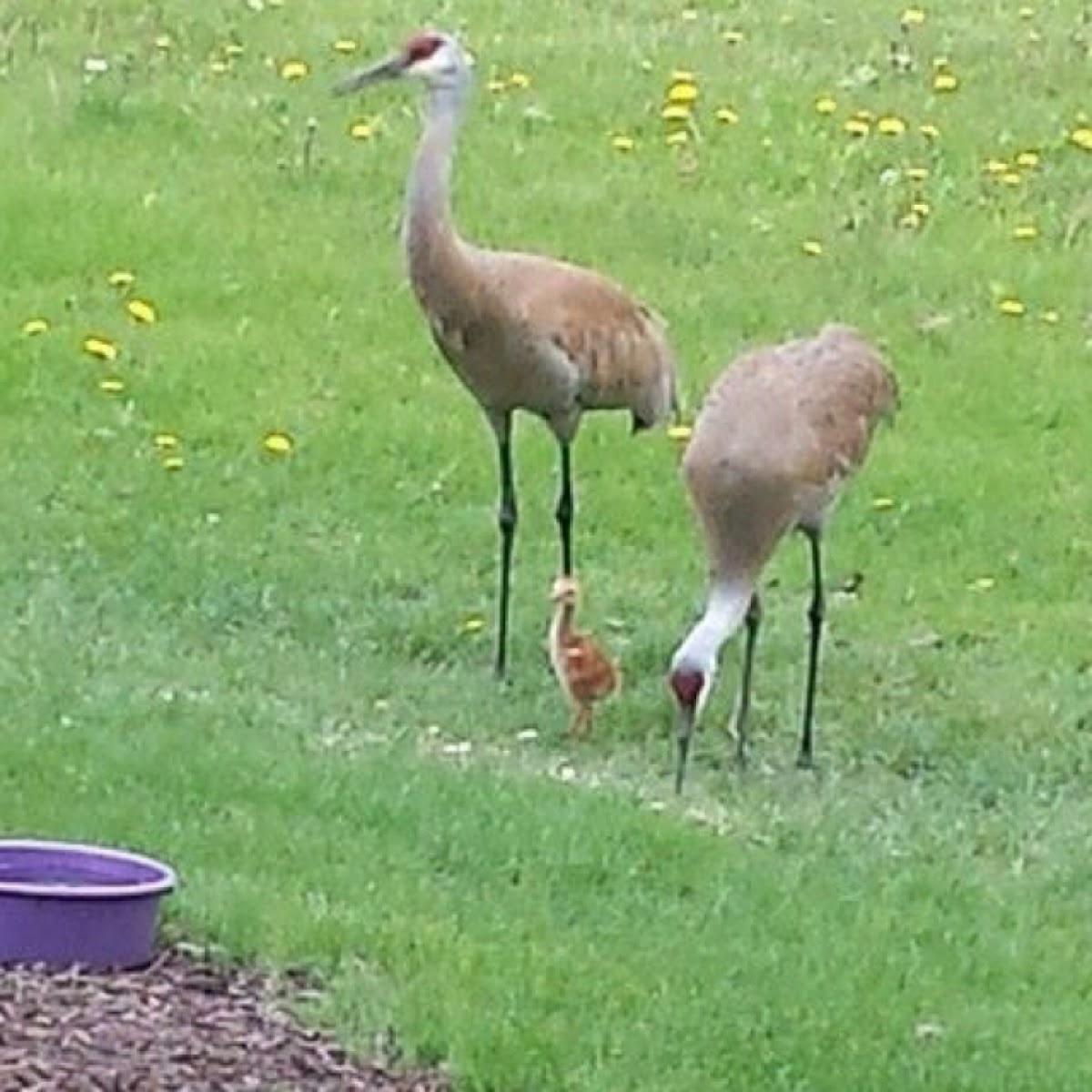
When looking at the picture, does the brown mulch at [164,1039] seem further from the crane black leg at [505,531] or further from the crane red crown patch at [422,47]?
the crane red crown patch at [422,47]

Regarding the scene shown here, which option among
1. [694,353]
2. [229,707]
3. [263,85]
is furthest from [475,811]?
[263,85]

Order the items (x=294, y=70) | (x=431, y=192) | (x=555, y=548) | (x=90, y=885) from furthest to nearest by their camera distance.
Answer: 1. (x=294, y=70)
2. (x=555, y=548)
3. (x=431, y=192)
4. (x=90, y=885)

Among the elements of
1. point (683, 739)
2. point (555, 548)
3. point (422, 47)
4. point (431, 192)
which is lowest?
point (555, 548)

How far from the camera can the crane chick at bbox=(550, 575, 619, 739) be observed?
10328 mm

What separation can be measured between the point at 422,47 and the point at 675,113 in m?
5.18

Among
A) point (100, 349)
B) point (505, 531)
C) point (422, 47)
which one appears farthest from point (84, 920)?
point (100, 349)

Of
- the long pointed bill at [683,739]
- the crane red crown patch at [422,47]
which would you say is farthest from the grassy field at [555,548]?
the crane red crown patch at [422,47]

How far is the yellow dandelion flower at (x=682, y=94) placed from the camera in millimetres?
16906

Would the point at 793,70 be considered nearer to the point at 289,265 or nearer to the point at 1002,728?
the point at 289,265

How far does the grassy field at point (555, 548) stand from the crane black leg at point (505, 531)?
0.10 m

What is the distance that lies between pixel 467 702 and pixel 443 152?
1649 millimetres

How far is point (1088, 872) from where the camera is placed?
9.12 m

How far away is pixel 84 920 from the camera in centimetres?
725

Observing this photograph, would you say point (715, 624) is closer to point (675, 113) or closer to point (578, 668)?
point (578, 668)
